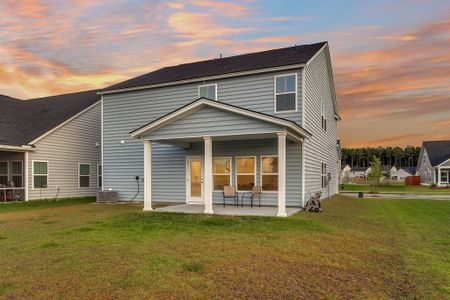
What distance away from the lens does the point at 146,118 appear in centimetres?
1630

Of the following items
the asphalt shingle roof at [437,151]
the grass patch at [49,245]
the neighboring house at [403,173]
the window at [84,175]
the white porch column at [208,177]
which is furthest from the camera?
the neighboring house at [403,173]

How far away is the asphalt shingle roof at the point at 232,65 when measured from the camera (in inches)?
549

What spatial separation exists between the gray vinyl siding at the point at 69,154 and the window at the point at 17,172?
89cm

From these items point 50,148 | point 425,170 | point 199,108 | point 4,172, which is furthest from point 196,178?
point 425,170

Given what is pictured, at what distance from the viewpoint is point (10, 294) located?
4.29 metres

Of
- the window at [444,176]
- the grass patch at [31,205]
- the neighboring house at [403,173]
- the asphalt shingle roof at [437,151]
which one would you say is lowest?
the neighboring house at [403,173]

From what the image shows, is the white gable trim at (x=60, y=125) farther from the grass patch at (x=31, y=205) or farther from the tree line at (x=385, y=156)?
the tree line at (x=385, y=156)

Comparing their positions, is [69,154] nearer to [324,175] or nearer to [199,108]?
[199,108]

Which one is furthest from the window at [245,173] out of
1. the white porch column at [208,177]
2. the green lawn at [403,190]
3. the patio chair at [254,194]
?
the green lawn at [403,190]

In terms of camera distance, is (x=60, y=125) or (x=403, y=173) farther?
(x=403, y=173)

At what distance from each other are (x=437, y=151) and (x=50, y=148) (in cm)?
4948

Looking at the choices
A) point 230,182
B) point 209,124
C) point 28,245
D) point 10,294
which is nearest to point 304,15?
point 209,124

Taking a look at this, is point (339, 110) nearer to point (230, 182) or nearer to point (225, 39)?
point (225, 39)

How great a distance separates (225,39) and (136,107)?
5.52 metres
